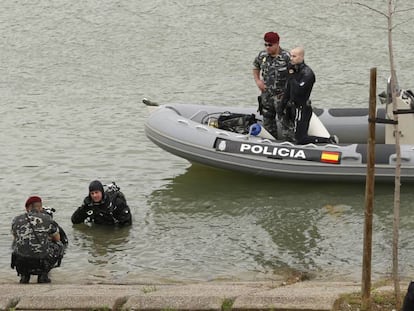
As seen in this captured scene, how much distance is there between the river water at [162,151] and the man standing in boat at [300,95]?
0.57m

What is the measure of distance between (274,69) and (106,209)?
2.61 m

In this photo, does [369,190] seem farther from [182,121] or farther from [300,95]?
[182,121]

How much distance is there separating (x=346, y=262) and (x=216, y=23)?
12.4 metres

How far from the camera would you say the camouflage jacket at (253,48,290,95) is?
10820mm

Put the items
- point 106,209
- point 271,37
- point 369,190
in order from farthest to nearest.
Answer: point 271,37 → point 106,209 → point 369,190

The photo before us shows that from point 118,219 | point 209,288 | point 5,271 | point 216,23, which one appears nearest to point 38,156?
point 118,219

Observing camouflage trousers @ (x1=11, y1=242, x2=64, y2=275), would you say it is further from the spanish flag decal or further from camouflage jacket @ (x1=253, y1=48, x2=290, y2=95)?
camouflage jacket @ (x1=253, y1=48, x2=290, y2=95)

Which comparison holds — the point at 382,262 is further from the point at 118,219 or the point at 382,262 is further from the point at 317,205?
the point at 118,219

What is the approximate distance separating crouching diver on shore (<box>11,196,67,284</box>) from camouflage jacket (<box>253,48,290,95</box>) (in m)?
3.69

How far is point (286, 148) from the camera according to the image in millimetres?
10781

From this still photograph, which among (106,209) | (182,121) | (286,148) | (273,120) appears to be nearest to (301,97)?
(286,148)

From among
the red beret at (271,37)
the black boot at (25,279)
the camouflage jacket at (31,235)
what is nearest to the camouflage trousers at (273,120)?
the red beret at (271,37)

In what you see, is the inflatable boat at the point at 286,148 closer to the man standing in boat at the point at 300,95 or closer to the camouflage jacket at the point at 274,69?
the man standing in boat at the point at 300,95

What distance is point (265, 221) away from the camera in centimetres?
1013
